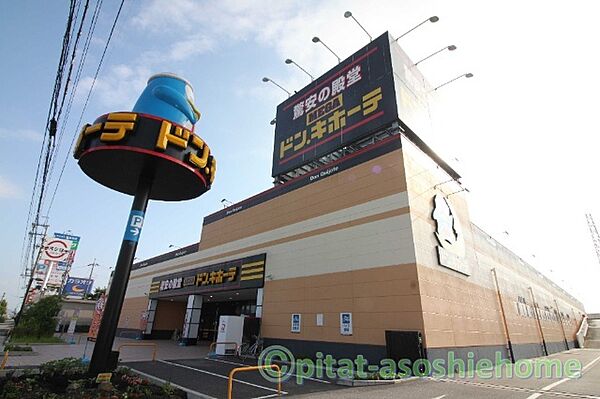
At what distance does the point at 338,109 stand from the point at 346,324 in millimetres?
13586

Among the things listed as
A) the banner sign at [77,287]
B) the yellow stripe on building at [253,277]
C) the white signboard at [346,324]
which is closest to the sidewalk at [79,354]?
the yellow stripe on building at [253,277]

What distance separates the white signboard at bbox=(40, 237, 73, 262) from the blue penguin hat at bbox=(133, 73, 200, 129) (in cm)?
5033

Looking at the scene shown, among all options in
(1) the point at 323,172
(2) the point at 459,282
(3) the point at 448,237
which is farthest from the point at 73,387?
(3) the point at 448,237

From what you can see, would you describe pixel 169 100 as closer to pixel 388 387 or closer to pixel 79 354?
pixel 388 387

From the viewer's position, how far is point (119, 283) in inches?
324

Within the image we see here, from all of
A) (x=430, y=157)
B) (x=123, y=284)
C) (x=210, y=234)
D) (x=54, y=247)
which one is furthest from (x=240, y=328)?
(x=54, y=247)

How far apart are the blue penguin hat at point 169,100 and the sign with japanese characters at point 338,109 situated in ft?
36.4

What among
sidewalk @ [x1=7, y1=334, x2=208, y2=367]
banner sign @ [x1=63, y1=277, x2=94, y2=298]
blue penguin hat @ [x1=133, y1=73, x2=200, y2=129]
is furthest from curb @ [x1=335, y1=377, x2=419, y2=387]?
banner sign @ [x1=63, y1=277, x2=94, y2=298]

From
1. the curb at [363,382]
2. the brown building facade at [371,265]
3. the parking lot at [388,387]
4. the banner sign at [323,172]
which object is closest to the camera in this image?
the parking lot at [388,387]

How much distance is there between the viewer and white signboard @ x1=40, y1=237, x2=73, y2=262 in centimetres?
4597

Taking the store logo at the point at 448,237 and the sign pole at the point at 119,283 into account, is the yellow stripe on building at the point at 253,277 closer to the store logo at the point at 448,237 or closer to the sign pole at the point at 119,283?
the store logo at the point at 448,237

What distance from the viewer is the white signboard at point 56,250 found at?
4597cm

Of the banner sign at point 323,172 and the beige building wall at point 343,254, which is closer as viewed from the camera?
the beige building wall at point 343,254

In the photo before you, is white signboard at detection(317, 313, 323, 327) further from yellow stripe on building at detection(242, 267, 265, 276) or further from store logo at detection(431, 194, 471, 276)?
store logo at detection(431, 194, 471, 276)
